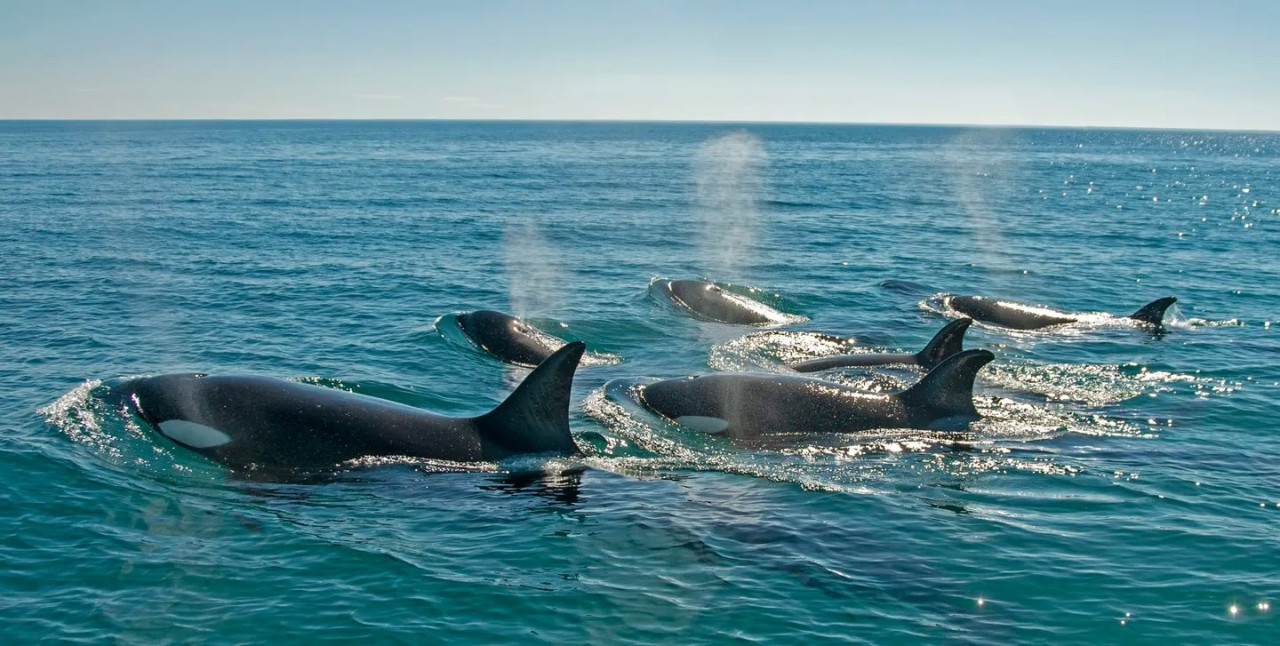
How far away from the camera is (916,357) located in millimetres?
23500

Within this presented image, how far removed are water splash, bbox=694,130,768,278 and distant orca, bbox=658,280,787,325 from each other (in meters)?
8.79

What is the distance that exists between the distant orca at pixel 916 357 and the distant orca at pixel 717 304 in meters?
6.20

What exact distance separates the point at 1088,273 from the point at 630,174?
60.7 m

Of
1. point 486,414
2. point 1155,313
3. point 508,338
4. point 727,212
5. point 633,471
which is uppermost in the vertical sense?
point 727,212

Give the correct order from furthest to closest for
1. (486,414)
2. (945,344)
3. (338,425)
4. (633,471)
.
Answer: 1. (945,344)
2. (633,471)
3. (486,414)
4. (338,425)

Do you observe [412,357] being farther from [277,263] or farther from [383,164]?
[383,164]

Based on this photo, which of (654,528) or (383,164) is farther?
(383,164)

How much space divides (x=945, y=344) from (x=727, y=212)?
44864 mm

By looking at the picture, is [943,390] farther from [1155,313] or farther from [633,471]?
[1155,313]

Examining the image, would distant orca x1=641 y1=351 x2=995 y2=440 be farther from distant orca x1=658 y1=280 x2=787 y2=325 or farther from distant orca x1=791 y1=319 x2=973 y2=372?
distant orca x1=658 y1=280 x2=787 y2=325

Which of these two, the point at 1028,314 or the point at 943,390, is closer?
the point at 943,390

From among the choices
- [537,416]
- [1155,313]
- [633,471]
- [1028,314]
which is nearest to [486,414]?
[537,416]

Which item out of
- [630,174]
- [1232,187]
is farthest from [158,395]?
[1232,187]

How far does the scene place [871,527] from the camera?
14.6 meters
